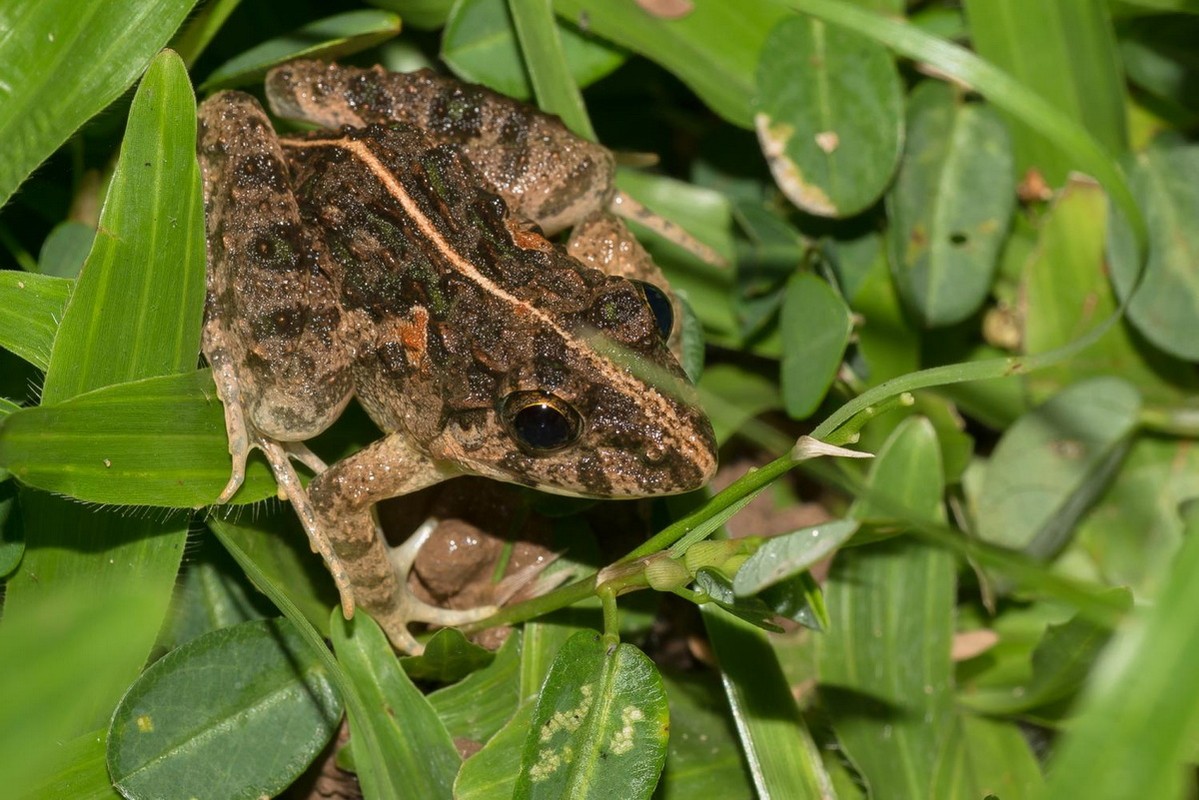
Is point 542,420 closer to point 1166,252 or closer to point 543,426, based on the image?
point 543,426

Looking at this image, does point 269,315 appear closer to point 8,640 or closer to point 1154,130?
point 8,640

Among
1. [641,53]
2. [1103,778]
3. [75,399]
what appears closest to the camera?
[1103,778]

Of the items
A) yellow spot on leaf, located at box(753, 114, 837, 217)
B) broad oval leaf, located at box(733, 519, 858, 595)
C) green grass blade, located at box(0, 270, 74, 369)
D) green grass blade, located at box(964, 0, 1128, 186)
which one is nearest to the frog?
green grass blade, located at box(0, 270, 74, 369)

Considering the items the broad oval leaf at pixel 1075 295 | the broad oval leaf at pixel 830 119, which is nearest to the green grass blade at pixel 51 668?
Answer: the broad oval leaf at pixel 830 119

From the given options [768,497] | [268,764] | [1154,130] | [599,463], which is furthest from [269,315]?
[1154,130]

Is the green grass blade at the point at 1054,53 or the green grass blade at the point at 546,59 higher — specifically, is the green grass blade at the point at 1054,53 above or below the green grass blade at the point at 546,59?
below

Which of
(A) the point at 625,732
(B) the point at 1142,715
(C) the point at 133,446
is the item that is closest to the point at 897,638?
(A) the point at 625,732

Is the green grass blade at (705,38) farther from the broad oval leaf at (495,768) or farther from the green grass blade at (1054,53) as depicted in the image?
the broad oval leaf at (495,768)
